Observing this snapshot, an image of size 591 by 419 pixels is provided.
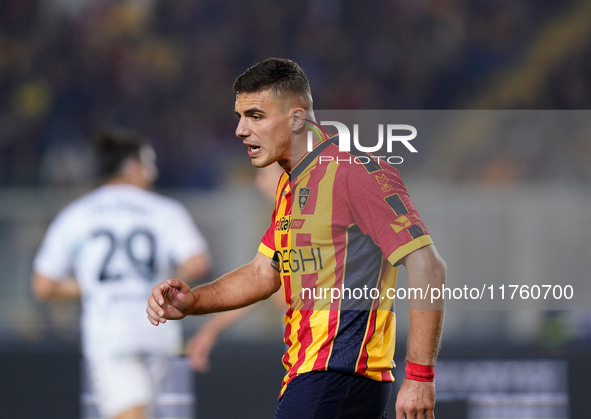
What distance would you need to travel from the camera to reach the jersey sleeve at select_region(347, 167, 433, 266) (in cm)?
221

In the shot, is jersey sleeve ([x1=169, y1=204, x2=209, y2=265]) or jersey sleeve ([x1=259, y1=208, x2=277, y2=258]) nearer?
jersey sleeve ([x1=259, y1=208, x2=277, y2=258])

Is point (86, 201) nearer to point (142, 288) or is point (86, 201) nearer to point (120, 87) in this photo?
point (142, 288)

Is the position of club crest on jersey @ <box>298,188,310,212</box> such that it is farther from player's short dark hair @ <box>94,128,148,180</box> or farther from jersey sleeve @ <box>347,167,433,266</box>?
player's short dark hair @ <box>94,128,148,180</box>

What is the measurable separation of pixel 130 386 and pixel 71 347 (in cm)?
130

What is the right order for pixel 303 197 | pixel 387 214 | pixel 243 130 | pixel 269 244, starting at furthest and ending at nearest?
pixel 269 244
pixel 243 130
pixel 303 197
pixel 387 214

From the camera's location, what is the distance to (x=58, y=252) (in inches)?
169

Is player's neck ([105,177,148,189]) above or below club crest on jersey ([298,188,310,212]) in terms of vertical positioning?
above

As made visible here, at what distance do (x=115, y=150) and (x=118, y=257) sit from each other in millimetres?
670

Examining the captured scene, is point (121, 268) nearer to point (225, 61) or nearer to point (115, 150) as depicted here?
point (115, 150)

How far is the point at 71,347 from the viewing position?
→ 5305mm

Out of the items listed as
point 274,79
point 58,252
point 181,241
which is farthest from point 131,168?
point 274,79

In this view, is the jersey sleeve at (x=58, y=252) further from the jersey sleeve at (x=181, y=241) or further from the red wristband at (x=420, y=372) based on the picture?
the red wristband at (x=420, y=372)

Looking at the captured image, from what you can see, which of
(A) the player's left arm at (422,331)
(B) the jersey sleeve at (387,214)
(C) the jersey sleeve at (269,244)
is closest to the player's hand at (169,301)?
(C) the jersey sleeve at (269,244)

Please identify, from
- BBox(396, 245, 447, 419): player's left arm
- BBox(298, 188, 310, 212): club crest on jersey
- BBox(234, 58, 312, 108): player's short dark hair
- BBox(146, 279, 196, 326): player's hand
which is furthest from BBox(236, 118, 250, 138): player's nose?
BBox(396, 245, 447, 419): player's left arm
